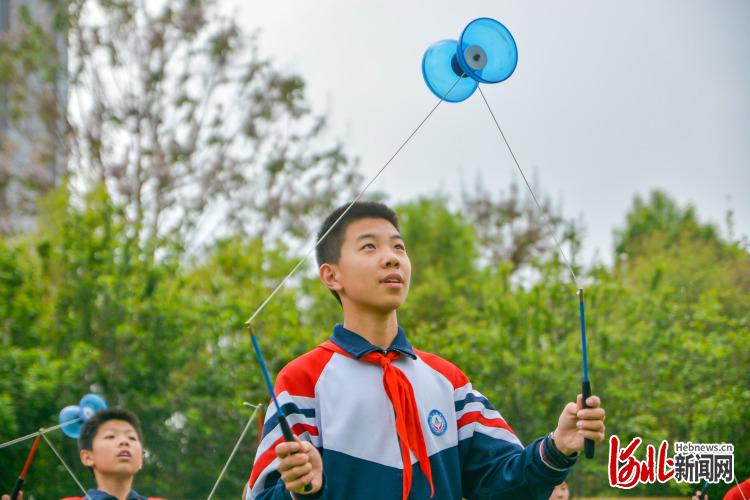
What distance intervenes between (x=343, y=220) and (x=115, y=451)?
237cm

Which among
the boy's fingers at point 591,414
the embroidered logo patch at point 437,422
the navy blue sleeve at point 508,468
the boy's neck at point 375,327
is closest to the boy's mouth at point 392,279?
the boy's neck at point 375,327

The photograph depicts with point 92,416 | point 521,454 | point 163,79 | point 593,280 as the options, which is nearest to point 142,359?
point 92,416

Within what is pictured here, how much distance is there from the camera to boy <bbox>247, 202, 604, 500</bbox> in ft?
8.66

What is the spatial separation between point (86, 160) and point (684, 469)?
1224cm

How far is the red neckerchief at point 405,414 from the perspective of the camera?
107 inches

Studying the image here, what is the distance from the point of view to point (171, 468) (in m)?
7.65

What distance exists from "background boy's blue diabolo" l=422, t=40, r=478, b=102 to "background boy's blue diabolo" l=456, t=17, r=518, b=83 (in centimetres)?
12

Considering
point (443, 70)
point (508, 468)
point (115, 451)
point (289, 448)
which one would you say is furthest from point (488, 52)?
point (115, 451)

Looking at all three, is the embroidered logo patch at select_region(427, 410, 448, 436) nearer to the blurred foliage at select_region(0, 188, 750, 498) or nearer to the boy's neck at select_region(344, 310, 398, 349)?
the boy's neck at select_region(344, 310, 398, 349)

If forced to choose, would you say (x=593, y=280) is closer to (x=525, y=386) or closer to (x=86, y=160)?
(x=525, y=386)

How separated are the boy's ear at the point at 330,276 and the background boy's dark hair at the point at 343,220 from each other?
0.7 inches

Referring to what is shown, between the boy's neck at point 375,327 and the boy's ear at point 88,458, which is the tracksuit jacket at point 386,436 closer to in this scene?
the boy's neck at point 375,327

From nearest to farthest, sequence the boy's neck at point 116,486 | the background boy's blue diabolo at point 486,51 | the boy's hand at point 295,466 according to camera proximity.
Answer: the boy's hand at point 295,466
the background boy's blue diabolo at point 486,51
the boy's neck at point 116,486

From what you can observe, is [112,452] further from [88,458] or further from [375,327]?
[375,327]
